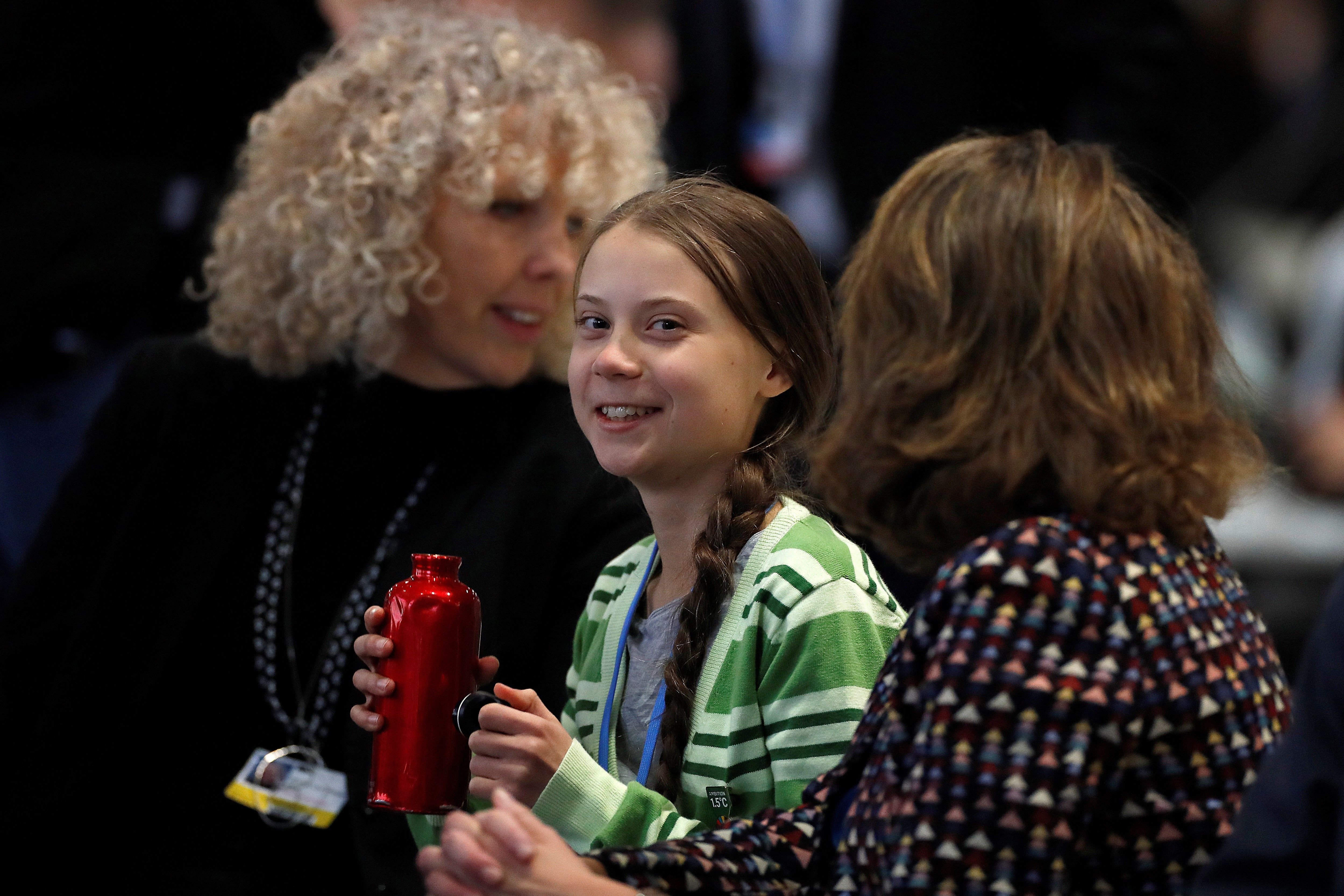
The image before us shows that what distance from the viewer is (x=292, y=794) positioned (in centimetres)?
202

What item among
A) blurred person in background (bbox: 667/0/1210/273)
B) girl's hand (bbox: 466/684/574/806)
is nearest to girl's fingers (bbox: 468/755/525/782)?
girl's hand (bbox: 466/684/574/806)

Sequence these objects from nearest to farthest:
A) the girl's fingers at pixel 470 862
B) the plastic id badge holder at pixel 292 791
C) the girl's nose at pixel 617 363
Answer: the girl's fingers at pixel 470 862
the girl's nose at pixel 617 363
the plastic id badge holder at pixel 292 791

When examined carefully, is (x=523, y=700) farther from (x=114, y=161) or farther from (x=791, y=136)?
(x=791, y=136)

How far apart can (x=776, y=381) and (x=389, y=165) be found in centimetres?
97

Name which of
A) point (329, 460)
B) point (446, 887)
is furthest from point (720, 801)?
point (329, 460)

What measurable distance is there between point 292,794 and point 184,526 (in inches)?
19.0

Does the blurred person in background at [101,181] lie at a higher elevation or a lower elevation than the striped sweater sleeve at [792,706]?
higher

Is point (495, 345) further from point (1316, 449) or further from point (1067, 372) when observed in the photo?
point (1316, 449)

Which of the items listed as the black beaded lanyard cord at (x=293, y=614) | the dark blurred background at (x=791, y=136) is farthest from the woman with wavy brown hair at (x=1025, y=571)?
the dark blurred background at (x=791, y=136)

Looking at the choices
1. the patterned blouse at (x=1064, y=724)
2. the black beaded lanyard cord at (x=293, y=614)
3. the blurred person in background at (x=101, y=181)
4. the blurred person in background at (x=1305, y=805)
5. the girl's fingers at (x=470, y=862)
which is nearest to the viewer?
the blurred person in background at (x=1305, y=805)

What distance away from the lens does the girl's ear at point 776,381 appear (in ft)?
5.28

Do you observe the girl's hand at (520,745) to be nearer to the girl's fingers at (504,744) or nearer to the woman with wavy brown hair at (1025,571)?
the girl's fingers at (504,744)

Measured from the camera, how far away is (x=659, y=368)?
1.52 meters

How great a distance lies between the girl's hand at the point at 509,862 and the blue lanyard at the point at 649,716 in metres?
0.27
